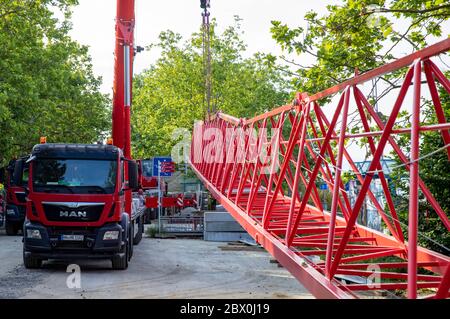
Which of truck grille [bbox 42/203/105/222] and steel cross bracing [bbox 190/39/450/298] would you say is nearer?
steel cross bracing [bbox 190/39/450/298]

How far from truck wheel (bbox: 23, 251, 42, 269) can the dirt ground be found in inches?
7.0

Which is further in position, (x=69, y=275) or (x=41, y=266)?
(x=41, y=266)

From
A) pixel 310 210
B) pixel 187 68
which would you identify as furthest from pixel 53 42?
pixel 310 210

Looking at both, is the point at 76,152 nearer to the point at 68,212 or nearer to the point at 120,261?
the point at 68,212

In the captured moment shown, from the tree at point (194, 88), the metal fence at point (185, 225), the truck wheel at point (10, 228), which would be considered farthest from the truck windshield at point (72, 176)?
the tree at point (194, 88)

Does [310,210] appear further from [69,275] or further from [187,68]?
[187,68]

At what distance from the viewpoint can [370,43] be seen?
45.9 ft

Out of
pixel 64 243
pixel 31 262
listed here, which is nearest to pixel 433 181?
pixel 64 243

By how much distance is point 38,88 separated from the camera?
27.4m

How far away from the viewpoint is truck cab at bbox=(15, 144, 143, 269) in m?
13.9

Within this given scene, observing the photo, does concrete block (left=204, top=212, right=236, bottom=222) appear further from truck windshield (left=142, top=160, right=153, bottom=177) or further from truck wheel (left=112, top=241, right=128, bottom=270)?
truck wheel (left=112, top=241, right=128, bottom=270)

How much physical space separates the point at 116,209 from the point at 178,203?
14.0 m

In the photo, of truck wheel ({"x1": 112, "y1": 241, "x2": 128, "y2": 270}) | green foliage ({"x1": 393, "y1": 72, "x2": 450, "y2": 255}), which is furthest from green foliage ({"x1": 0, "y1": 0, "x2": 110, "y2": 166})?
green foliage ({"x1": 393, "y1": 72, "x2": 450, "y2": 255})

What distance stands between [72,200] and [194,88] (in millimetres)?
25114
